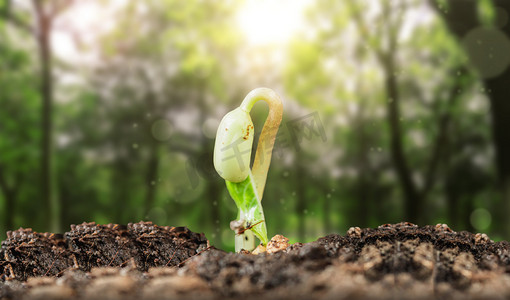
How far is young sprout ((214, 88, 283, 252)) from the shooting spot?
242cm

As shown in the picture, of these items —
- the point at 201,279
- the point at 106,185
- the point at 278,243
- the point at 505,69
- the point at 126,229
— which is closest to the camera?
the point at 201,279

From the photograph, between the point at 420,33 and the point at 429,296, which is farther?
the point at 420,33

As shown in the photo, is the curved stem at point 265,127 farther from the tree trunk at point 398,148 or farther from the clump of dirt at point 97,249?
the tree trunk at point 398,148

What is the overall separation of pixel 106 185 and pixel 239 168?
4068 millimetres

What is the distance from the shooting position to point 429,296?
1.23 m

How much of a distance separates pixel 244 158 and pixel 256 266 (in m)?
0.96

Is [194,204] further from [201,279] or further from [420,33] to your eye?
[201,279]

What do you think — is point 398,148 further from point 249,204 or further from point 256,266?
point 256,266

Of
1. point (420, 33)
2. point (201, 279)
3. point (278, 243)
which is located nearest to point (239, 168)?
point (278, 243)

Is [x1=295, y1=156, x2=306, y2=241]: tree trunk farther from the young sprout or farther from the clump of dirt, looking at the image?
the clump of dirt

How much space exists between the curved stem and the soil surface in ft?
1.30

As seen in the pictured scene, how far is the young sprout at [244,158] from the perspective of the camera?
7.95ft

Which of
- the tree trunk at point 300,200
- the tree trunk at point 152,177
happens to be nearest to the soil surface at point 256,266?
the tree trunk at point 152,177

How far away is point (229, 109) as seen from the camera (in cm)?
574
